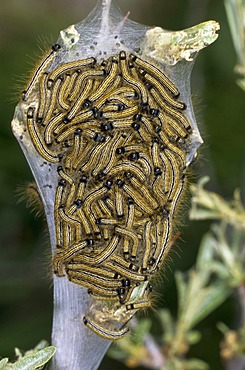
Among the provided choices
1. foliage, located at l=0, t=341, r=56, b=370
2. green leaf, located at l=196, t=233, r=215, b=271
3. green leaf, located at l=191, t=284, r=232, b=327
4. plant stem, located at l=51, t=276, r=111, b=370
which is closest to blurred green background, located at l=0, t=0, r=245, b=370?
green leaf, located at l=191, t=284, r=232, b=327

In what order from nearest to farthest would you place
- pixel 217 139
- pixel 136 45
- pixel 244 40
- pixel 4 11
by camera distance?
pixel 136 45 < pixel 244 40 < pixel 217 139 < pixel 4 11

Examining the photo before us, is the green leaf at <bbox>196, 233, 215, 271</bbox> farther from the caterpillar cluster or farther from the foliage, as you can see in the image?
the foliage

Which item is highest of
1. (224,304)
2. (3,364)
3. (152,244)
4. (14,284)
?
(152,244)

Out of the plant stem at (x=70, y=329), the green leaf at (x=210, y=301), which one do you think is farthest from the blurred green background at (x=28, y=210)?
the plant stem at (x=70, y=329)

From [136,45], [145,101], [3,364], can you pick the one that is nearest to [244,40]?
[136,45]

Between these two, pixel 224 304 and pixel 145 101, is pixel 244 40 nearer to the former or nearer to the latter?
pixel 145 101

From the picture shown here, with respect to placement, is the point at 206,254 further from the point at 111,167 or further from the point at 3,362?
the point at 3,362
